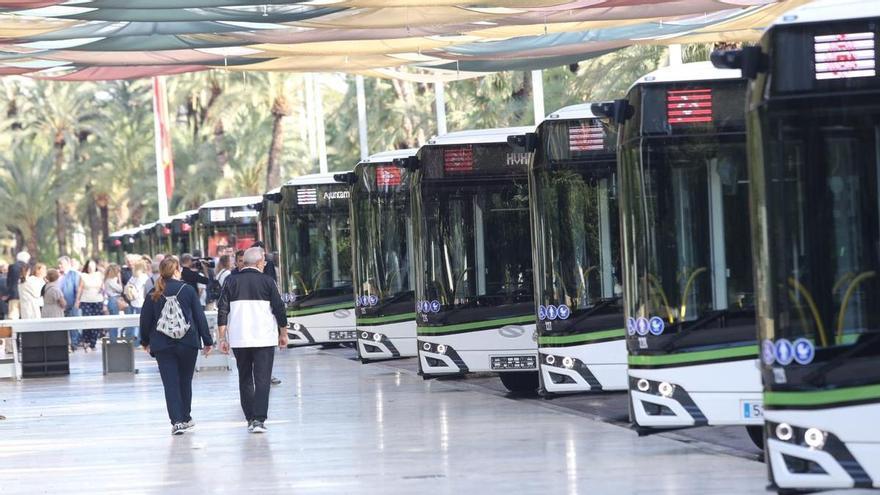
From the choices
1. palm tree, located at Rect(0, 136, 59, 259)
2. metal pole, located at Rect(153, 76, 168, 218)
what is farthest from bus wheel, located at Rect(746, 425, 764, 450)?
palm tree, located at Rect(0, 136, 59, 259)

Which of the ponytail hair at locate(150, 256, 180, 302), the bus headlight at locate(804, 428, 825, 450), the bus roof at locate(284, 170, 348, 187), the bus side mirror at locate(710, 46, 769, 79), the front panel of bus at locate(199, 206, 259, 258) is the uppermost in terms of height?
the bus roof at locate(284, 170, 348, 187)

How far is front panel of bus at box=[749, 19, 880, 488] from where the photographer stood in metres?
8.61

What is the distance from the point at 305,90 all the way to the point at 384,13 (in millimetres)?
36485

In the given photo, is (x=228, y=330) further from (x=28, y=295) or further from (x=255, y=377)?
(x=28, y=295)

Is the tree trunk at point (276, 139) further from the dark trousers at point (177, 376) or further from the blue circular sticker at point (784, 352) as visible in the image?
the blue circular sticker at point (784, 352)

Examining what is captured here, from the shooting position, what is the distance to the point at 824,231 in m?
8.77

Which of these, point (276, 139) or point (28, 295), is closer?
point (28, 295)

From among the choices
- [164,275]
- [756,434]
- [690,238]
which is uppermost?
[690,238]

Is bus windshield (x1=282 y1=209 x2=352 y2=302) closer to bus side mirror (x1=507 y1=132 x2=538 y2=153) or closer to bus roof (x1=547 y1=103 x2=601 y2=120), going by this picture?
bus side mirror (x1=507 y1=132 x2=538 y2=153)

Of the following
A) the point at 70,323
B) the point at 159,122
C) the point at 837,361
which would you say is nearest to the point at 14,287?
the point at 70,323

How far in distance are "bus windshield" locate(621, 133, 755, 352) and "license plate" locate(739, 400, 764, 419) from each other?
1.39ft

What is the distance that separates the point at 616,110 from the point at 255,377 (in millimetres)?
4640

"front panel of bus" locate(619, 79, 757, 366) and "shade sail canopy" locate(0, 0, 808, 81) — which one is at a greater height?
"shade sail canopy" locate(0, 0, 808, 81)

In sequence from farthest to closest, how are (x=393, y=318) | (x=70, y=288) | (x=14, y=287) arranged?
(x=70, y=288)
(x=14, y=287)
(x=393, y=318)
